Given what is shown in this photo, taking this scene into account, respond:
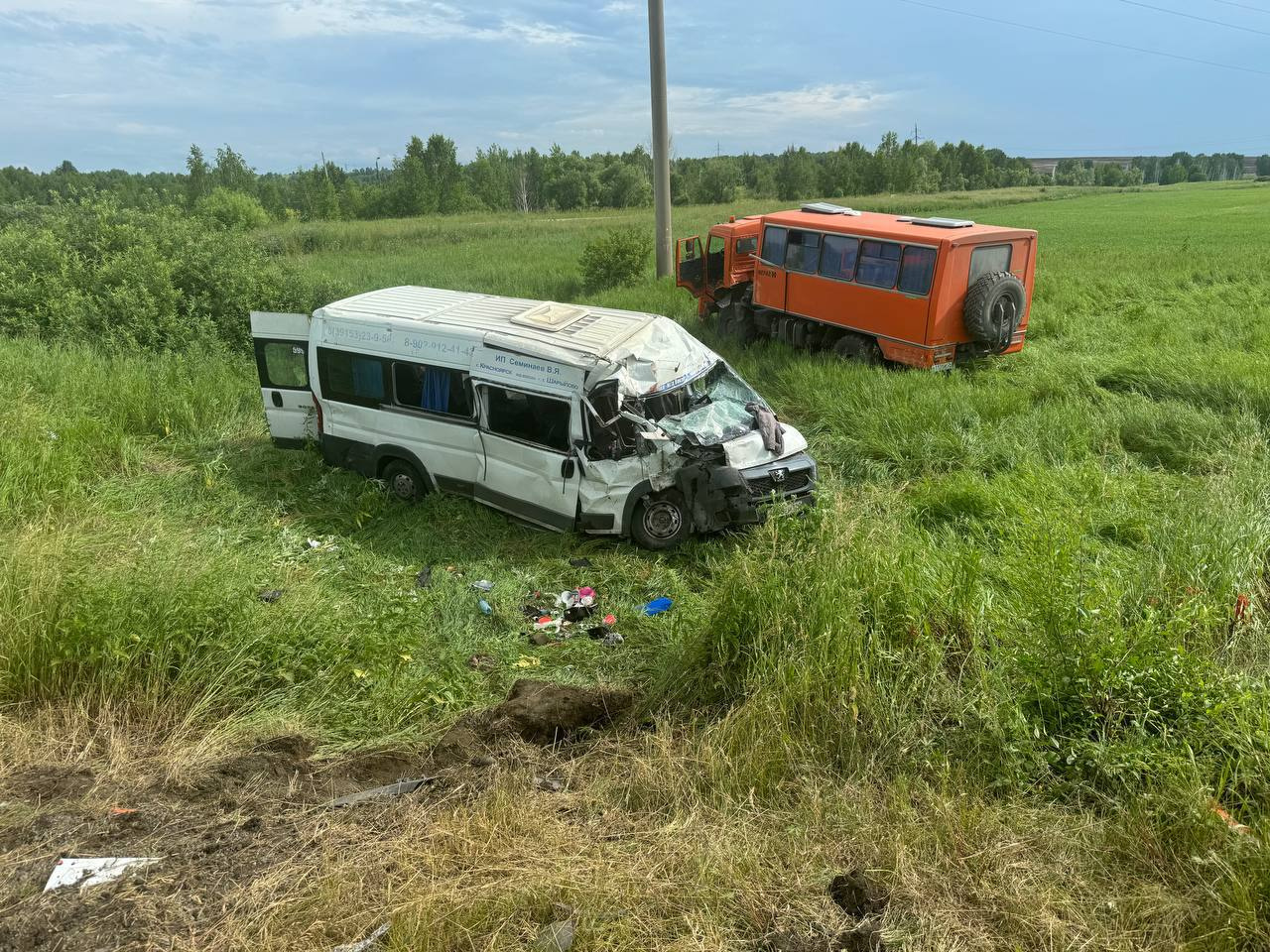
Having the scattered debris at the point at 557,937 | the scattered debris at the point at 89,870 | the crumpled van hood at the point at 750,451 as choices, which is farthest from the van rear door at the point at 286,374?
the scattered debris at the point at 557,937

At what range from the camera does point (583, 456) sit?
7.84 meters

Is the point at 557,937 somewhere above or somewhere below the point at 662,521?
above

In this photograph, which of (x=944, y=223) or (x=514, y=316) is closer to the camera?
(x=514, y=316)

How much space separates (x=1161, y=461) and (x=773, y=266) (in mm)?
7389

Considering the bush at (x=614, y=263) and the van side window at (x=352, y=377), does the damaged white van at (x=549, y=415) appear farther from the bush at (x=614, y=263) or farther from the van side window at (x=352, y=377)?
the bush at (x=614, y=263)

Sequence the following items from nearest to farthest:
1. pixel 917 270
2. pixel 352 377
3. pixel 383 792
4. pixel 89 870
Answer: pixel 89 870 < pixel 383 792 < pixel 352 377 < pixel 917 270

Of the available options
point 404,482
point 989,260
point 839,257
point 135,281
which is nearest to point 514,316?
point 404,482

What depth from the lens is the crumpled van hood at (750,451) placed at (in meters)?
7.85

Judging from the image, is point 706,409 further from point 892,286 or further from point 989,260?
point 989,260

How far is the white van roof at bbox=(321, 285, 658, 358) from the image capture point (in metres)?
8.17

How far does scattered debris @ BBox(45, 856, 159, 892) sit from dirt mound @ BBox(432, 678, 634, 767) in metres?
1.55

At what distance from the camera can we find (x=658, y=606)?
6.98 metres

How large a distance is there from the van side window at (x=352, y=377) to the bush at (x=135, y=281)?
22.5ft

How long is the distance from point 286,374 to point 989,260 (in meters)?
10.2
